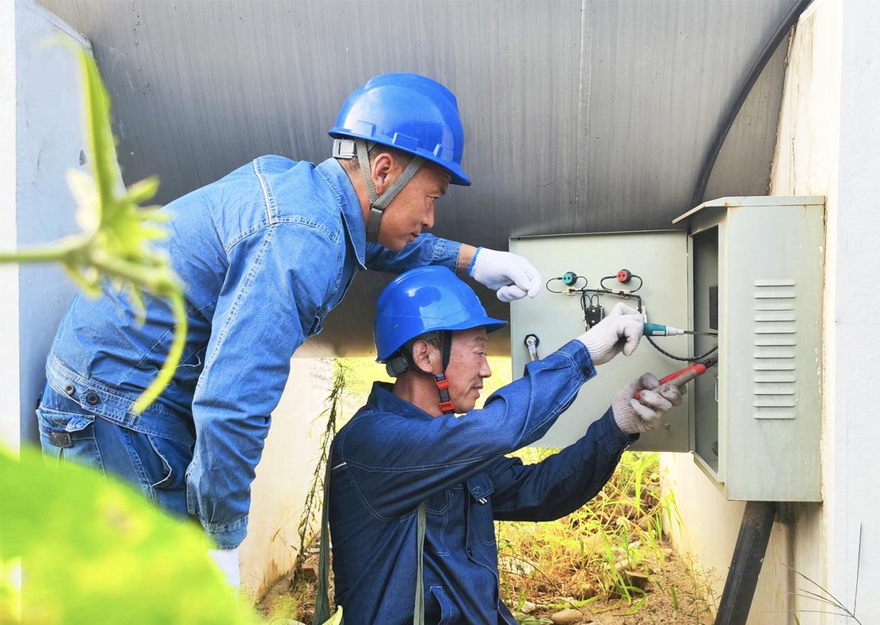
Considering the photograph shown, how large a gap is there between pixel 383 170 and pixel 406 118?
0.37 ft

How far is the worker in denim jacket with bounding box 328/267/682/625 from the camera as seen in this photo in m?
1.71

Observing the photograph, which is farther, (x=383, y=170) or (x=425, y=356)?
(x=425, y=356)

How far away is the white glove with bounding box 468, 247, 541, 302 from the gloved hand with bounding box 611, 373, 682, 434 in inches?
13.3

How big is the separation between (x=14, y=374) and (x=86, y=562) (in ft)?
5.33

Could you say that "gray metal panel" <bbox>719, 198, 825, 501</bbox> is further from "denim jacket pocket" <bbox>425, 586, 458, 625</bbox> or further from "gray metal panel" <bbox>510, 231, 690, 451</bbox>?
"denim jacket pocket" <bbox>425, 586, 458, 625</bbox>

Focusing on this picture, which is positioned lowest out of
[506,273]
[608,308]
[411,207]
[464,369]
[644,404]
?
[644,404]

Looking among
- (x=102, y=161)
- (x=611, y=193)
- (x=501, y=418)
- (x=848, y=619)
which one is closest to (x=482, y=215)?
(x=611, y=193)

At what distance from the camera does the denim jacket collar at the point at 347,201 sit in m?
1.66

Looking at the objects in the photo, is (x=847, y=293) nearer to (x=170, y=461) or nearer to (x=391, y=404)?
(x=391, y=404)

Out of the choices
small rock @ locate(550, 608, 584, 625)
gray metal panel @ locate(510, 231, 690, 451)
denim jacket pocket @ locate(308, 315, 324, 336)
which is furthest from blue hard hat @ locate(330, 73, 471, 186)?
small rock @ locate(550, 608, 584, 625)

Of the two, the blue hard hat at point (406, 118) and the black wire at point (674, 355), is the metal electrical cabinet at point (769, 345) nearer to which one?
the black wire at point (674, 355)

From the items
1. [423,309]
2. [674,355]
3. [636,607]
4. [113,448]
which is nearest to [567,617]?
[636,607]

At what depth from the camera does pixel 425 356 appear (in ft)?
6.25

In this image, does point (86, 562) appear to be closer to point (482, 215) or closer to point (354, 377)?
point (482, 215)
